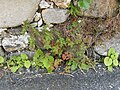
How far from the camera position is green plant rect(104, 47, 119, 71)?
2473 mm

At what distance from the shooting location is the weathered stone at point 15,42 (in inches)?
95.5

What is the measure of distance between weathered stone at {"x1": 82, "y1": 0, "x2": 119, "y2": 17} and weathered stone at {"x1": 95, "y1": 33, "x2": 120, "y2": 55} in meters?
0.24

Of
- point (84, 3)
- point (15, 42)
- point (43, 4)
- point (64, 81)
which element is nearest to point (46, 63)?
point (64, 81)

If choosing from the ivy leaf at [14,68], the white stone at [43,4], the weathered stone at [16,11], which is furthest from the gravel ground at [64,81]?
the white stone at [43,4]

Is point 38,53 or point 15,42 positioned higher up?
point 15,42

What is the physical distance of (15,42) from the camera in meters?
2.44

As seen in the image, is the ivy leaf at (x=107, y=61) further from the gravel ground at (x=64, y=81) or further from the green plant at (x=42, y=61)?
the green plant at (x=42, y=61)

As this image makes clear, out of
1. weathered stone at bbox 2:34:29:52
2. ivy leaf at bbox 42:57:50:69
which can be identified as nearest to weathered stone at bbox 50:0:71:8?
weathered stone at bbox 2:34:29:52

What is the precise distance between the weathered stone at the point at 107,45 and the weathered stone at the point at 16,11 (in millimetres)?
665

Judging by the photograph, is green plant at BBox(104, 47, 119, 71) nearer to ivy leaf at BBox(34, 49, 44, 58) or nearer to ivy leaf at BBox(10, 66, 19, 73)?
ivy leaf at BBox(34, 49, 44, 58)

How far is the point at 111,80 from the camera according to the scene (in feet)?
7.73

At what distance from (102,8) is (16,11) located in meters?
0.73

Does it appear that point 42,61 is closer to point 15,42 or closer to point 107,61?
point 15,42

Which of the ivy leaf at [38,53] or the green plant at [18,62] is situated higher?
the ivy leaf at [38,53]
